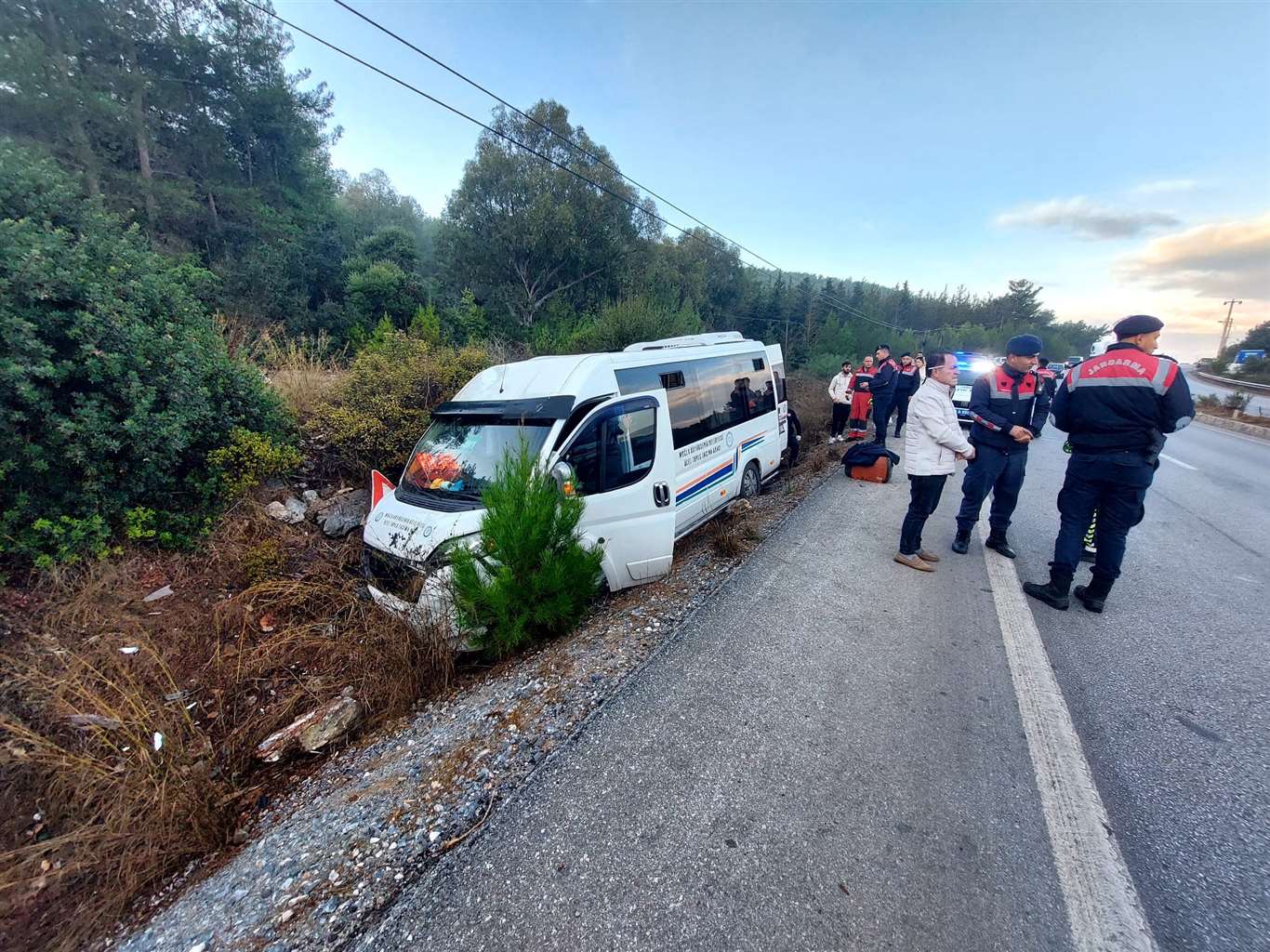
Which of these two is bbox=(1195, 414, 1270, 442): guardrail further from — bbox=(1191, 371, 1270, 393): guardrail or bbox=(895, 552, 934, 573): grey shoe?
bbox=(895, 552, 934, 573): grey shoe

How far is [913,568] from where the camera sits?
4.36 m

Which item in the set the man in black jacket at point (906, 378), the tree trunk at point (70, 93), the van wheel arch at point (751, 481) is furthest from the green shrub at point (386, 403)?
the tree trunk at point (70, 93)

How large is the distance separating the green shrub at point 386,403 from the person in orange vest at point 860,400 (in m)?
7.31

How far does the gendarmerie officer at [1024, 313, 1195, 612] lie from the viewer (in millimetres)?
3357

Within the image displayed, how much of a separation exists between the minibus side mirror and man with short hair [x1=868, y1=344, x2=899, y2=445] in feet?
23.9

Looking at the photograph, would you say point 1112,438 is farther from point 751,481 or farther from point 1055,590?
point 751,481

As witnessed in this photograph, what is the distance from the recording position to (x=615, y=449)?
4.00 metres

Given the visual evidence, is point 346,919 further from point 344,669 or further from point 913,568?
point 913,568

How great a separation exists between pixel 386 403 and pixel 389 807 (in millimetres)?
5353

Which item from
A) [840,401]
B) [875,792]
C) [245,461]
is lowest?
[875,792]

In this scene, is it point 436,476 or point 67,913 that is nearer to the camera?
point 67,913

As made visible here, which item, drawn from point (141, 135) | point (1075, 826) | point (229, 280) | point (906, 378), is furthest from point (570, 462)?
point (141, 135)

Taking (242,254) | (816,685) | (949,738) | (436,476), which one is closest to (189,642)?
(436,476)

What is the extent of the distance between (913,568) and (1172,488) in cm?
652
